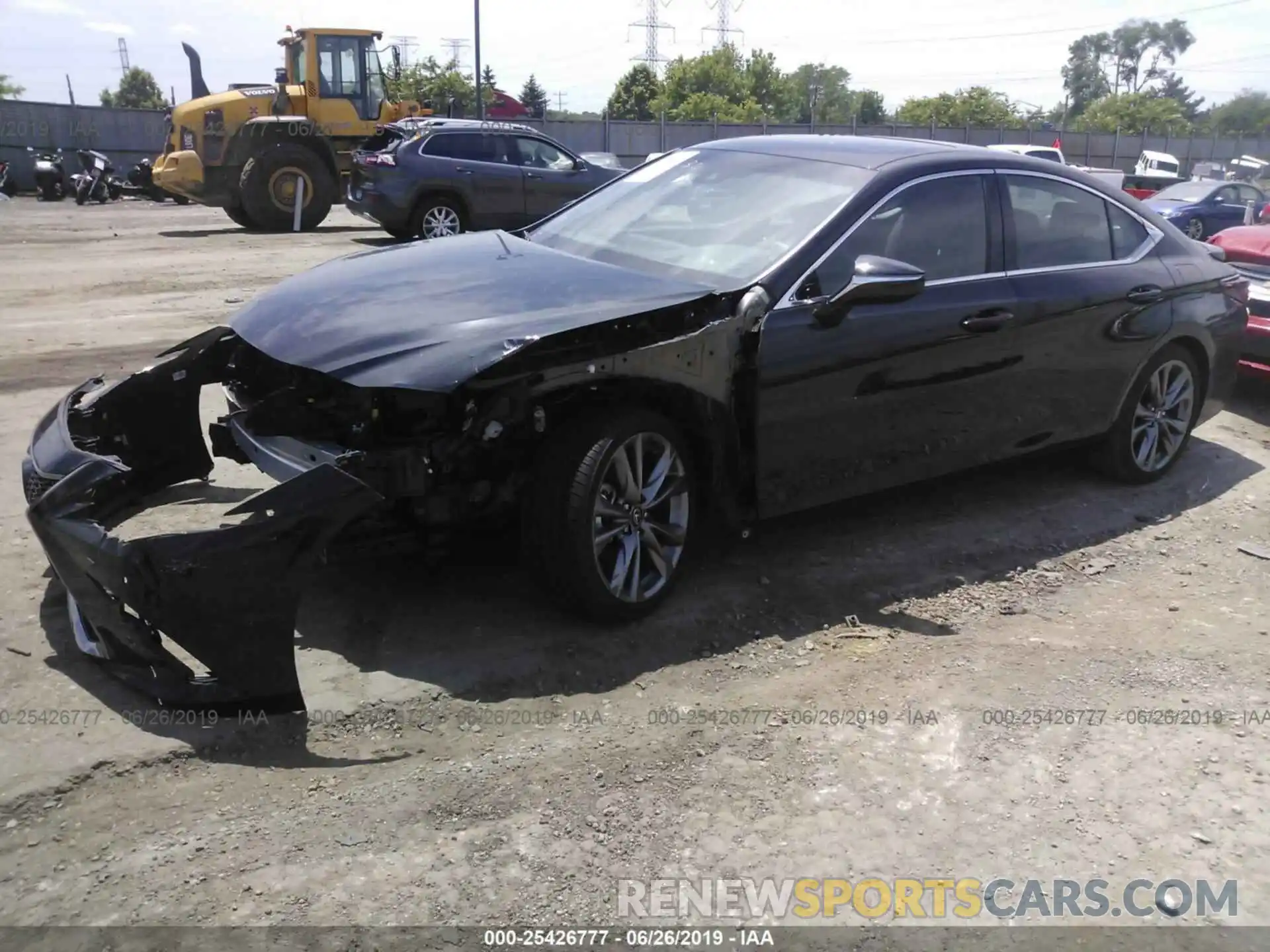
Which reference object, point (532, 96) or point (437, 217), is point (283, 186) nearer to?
point (437, 217)

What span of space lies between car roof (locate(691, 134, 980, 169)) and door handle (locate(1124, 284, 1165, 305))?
3.55ft

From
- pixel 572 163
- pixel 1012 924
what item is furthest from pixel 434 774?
pixel 572 163

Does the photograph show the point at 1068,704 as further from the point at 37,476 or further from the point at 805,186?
the point at 37,476

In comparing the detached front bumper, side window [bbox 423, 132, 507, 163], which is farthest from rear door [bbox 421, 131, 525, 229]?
the detached front bumper

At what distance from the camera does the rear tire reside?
14758 mm

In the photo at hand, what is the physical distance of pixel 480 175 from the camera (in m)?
14.8

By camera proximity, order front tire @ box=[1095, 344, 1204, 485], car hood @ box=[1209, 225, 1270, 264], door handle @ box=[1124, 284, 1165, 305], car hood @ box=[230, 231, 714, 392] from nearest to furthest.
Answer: car hood @ box=[230, 231, 714, 392] → door handle @ box=[1124, 284, 1165, 305] → front tire @ box=[1095, 344, 1204, 485] → car hood @ box=[1209, 225, 1270, 264]

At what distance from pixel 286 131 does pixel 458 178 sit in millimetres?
4252

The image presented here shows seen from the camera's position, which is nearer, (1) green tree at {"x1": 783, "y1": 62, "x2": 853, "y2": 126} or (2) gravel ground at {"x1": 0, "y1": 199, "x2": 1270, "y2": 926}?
(2) gravel ground at {"x1": 0, "y1": 199, "x2": 1270, "y2": 926}

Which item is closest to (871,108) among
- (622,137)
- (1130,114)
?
(1130,114)

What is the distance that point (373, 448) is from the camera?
3729 mm

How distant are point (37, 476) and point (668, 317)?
231 cm

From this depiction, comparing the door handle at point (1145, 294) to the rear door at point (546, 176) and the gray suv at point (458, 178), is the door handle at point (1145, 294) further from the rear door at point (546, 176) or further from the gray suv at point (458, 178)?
the rear door at point (546, 176)

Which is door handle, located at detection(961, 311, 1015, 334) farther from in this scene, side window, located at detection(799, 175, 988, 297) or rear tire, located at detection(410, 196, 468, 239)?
rear tire, located at detection(410, 196, 468, 239)
